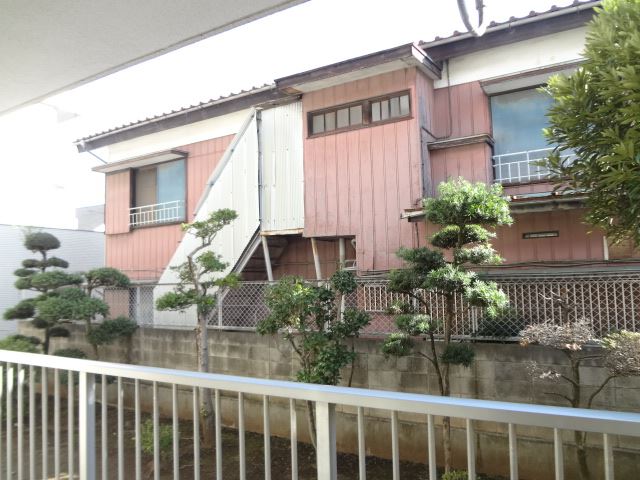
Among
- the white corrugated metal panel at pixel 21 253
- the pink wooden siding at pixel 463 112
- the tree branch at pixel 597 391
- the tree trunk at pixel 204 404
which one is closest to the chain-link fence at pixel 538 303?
the tree branch at pixel 597 391

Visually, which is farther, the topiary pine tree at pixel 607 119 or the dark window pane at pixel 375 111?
the dark window pane at pixel 375 111

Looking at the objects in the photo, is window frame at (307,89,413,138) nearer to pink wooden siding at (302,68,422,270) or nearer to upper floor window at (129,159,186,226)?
pink wooden siding at (302,68,422,270)

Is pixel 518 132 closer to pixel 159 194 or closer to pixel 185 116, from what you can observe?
pixel 185 116

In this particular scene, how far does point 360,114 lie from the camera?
7.08m

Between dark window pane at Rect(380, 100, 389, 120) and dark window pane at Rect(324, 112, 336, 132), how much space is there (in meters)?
0.81

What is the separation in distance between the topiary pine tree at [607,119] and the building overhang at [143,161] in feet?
25.4

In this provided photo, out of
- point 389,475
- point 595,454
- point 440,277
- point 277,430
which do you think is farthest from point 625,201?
point 277,430

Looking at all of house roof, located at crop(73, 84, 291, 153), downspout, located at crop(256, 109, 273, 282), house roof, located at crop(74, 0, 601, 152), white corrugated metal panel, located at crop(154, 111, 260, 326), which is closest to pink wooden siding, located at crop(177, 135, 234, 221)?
house roof, located at crop(73, 84, 291, 153)

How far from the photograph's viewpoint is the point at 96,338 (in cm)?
700

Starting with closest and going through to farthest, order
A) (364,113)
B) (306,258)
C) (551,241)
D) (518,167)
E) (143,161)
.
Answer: (551,241)
(518,167)
(364,113)
(306,258)
(143,161)

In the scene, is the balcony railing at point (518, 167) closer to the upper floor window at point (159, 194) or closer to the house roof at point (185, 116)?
the house roof at point (185, 116)

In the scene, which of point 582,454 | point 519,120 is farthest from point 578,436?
point 519,120

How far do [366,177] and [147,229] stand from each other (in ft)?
18.0

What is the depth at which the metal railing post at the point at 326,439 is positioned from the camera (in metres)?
1.45
